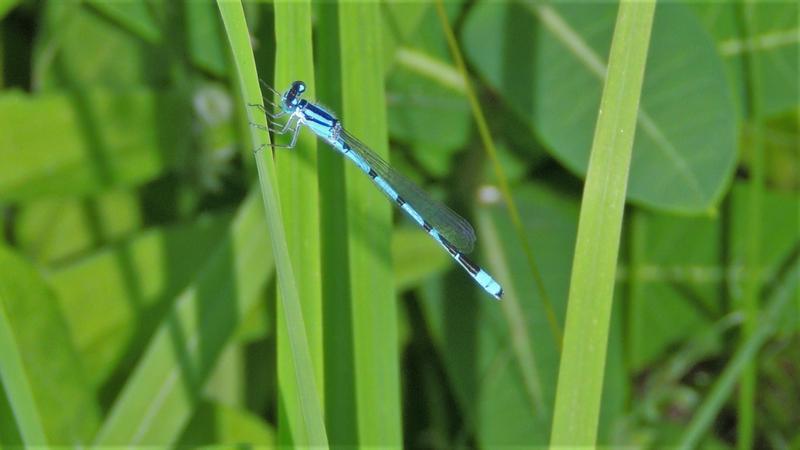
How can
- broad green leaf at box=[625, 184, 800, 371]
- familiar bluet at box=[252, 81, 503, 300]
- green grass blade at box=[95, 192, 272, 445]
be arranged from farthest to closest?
broad green leaf at box=[625, 184, 800, 371], green grass blade at box=[95, 192, 272, 445], familiar bluet at box=[252, 81, 503, 300]

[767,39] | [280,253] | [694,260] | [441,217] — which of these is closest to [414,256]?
[441,217]

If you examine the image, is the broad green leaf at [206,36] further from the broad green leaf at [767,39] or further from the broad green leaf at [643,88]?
the broad green leaf at [767,39]

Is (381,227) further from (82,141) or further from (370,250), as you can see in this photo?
(82,141)

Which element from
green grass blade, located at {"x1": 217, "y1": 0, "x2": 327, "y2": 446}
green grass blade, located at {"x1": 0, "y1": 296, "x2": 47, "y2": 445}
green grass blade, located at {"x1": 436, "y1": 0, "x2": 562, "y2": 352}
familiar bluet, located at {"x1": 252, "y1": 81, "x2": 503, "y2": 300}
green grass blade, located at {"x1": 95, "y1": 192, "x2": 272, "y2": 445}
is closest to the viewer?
green grass blade, located at {"x1": 217, "y1": 0, "x2": 327, "y2": 446}

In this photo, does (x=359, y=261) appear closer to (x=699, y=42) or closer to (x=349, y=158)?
(x=349, y=158)

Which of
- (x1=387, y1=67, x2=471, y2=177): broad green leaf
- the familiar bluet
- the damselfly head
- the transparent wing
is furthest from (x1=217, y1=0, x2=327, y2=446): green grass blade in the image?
(x1=387, y1=67, x2=471, y2=177): broad green leaf

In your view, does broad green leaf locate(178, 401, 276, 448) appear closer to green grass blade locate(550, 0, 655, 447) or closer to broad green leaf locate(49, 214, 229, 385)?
broad green leaf locate(49, 214, 229, 385)

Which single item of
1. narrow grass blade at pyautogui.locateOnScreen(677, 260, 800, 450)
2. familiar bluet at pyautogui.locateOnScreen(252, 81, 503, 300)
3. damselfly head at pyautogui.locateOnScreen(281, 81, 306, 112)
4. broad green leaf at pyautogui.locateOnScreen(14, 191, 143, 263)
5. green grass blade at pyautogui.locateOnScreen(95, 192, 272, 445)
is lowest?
narrow grass blade at pyautogui.locateOnScreen(677, 260, 800, 450)
